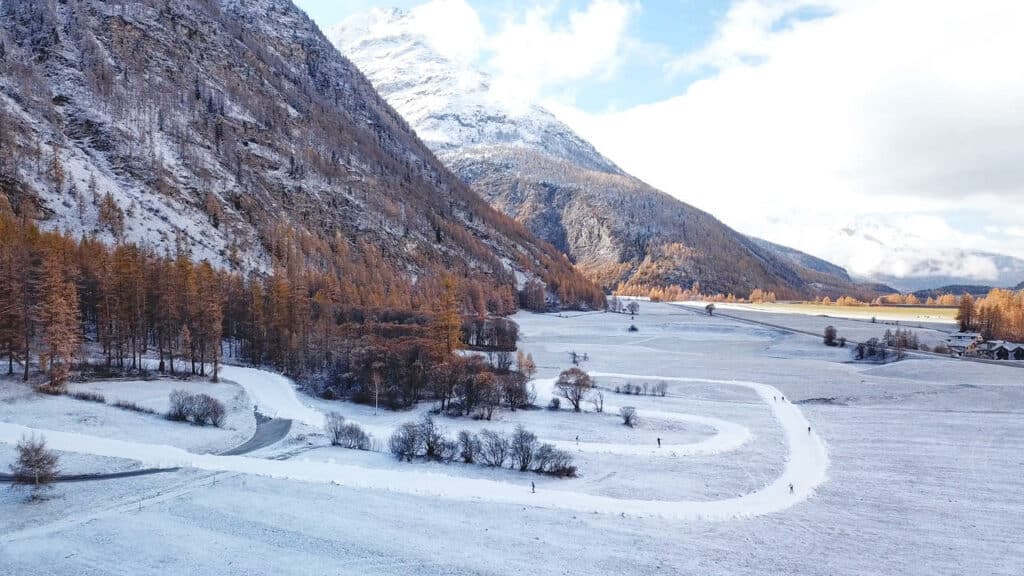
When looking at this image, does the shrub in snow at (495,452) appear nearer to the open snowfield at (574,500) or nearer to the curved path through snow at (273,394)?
the open snowfield at (574,500)

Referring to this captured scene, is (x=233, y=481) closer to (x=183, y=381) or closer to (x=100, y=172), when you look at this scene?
(x=183, y=381)

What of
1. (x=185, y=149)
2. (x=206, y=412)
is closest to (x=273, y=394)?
(x=206, y=412)

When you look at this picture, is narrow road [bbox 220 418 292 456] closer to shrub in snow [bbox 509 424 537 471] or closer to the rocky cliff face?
shrub in snow [bbox 509 424 537 471]

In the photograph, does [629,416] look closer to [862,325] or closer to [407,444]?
[407,444]

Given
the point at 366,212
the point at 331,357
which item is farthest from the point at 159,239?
the point at 366,212

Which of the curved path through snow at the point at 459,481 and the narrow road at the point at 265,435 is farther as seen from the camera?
the narrow road at the point at 265,435

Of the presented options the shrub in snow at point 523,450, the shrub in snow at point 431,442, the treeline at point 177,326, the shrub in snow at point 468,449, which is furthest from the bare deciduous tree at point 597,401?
the shrub in snow at point 431,442
